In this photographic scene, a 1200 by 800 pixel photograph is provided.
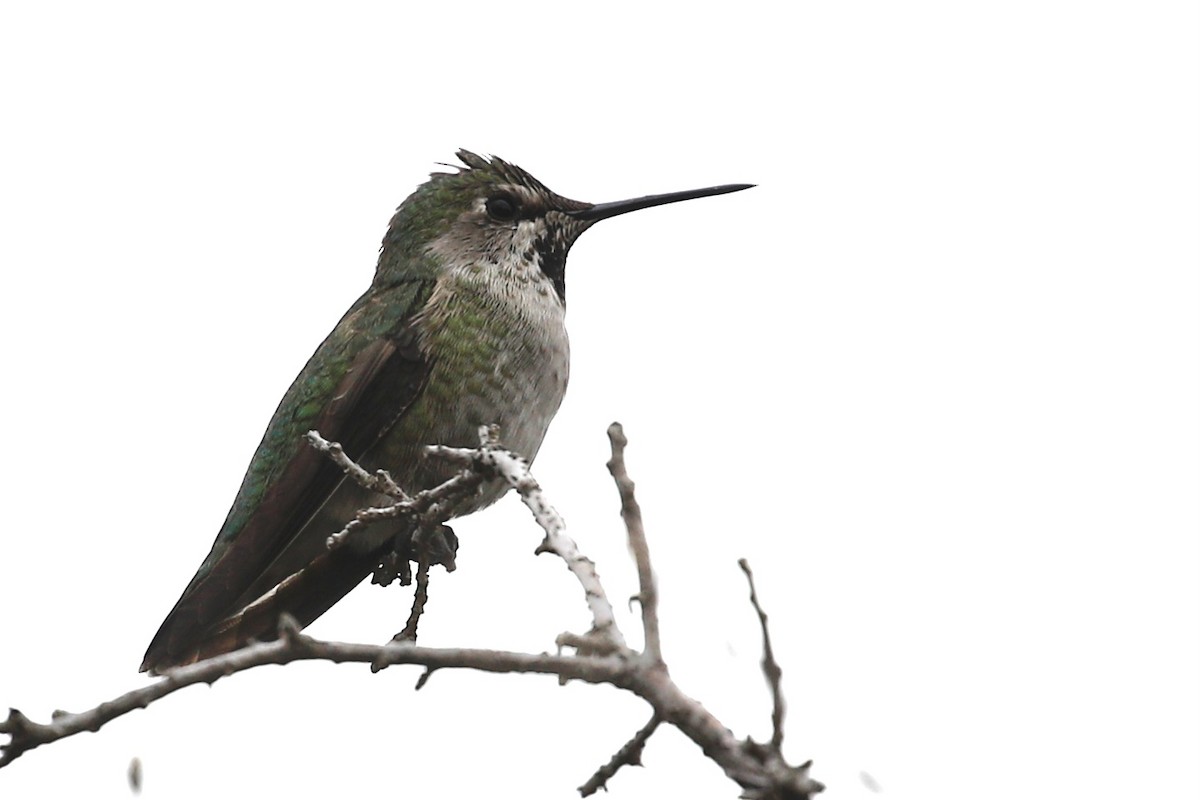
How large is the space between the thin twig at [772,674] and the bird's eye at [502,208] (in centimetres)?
460

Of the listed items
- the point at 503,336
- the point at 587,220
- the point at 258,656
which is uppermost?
the point at 587,220

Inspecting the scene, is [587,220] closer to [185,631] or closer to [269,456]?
[269,456]

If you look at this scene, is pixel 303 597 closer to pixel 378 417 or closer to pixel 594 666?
pixel 378 417

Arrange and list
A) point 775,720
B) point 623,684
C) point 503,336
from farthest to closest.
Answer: point 503,336 < point 623,684 < point 775,720

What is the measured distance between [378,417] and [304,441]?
32 centimetres

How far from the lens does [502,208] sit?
7.15m

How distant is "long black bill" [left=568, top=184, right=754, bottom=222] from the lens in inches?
289

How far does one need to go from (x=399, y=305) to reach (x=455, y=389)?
605 millimetres

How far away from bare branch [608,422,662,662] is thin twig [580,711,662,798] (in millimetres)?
216

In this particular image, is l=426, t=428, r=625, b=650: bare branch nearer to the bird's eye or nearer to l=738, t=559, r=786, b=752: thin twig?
l=738, t=559, r=786, b=752: thin twig

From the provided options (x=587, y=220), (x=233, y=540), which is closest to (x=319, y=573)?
(x=233, y=540)

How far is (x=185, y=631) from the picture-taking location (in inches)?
231

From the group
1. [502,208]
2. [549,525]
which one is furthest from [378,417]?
[549,525]

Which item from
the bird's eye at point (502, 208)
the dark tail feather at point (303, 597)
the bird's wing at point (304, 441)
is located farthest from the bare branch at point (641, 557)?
the bird's eye at point (502, 208)
